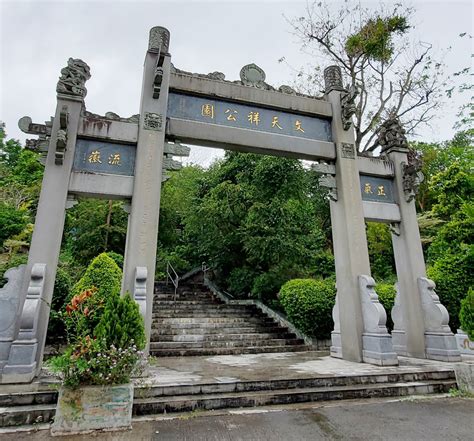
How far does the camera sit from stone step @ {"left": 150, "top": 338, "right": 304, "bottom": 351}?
7559mm

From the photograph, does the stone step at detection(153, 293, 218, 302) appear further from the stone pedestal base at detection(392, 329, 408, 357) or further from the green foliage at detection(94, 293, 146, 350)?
the green foliage at detection(94, 293, 146, 350)

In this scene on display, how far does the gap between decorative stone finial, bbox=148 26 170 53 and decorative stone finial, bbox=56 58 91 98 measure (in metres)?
1.34

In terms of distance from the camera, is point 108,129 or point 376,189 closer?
point 108,129

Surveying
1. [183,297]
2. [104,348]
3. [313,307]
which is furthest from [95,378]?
[183,297]

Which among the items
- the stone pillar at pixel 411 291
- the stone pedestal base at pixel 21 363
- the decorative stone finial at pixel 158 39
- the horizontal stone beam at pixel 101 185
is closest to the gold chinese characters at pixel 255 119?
the decorative stone finial at pixel 158 39

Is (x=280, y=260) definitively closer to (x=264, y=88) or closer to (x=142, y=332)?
(x=264, y=88)

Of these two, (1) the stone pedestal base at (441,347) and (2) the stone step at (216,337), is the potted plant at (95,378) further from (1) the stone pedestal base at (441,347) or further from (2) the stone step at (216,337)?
(1) the stone pedestal base at (441,347)

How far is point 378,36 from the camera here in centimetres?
1261

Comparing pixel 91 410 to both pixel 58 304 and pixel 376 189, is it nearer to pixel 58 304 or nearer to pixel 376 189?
pixel 58 304

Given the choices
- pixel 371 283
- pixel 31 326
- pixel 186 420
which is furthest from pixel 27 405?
pixel 371 283

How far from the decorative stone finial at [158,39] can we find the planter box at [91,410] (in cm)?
582

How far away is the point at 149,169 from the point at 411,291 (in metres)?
5.94

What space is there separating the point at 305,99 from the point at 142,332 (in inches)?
240

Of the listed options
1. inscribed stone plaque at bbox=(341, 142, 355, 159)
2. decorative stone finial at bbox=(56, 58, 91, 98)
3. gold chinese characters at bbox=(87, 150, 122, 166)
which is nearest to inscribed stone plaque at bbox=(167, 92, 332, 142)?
inscribed stone plaque at bbox=(341, 142, 355, 159)
